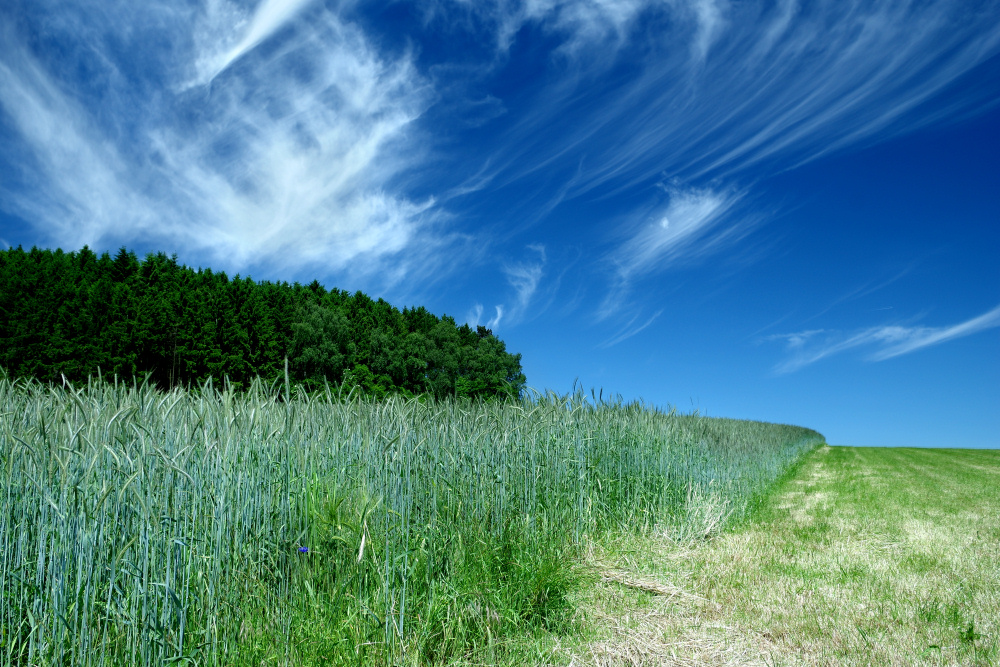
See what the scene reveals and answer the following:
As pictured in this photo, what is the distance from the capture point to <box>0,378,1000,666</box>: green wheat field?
8.08 feet

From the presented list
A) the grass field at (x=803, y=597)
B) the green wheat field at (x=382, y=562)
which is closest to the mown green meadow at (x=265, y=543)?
the green wheat field at (x=382, y=562)

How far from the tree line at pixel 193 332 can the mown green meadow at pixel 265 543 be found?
592 inches

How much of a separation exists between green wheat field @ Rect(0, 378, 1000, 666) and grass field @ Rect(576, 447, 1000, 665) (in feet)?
0.08

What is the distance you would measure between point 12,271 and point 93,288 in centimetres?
320

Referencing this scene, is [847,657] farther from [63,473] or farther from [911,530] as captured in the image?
[911,530]

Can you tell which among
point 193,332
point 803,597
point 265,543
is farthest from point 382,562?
point 193,332

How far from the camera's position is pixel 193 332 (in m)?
25.4

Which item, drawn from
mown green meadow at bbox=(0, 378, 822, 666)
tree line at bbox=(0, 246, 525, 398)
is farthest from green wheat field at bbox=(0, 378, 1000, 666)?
tree line at bbox=(0, 246, 525, 398)

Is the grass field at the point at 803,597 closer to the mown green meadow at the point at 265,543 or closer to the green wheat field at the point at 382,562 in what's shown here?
the green wheat field at the point at 382,562

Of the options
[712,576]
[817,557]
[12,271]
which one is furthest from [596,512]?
[12,271]

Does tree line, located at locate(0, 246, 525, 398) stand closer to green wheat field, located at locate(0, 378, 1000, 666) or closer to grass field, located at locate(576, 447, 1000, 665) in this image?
grass field, located at locate(576, 447, 1000, 665)

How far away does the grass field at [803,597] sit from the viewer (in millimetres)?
3158

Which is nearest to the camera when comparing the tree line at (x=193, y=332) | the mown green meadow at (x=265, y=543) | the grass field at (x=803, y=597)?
the mown green meadow at (x=265, y=543)

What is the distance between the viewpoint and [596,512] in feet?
17.2
